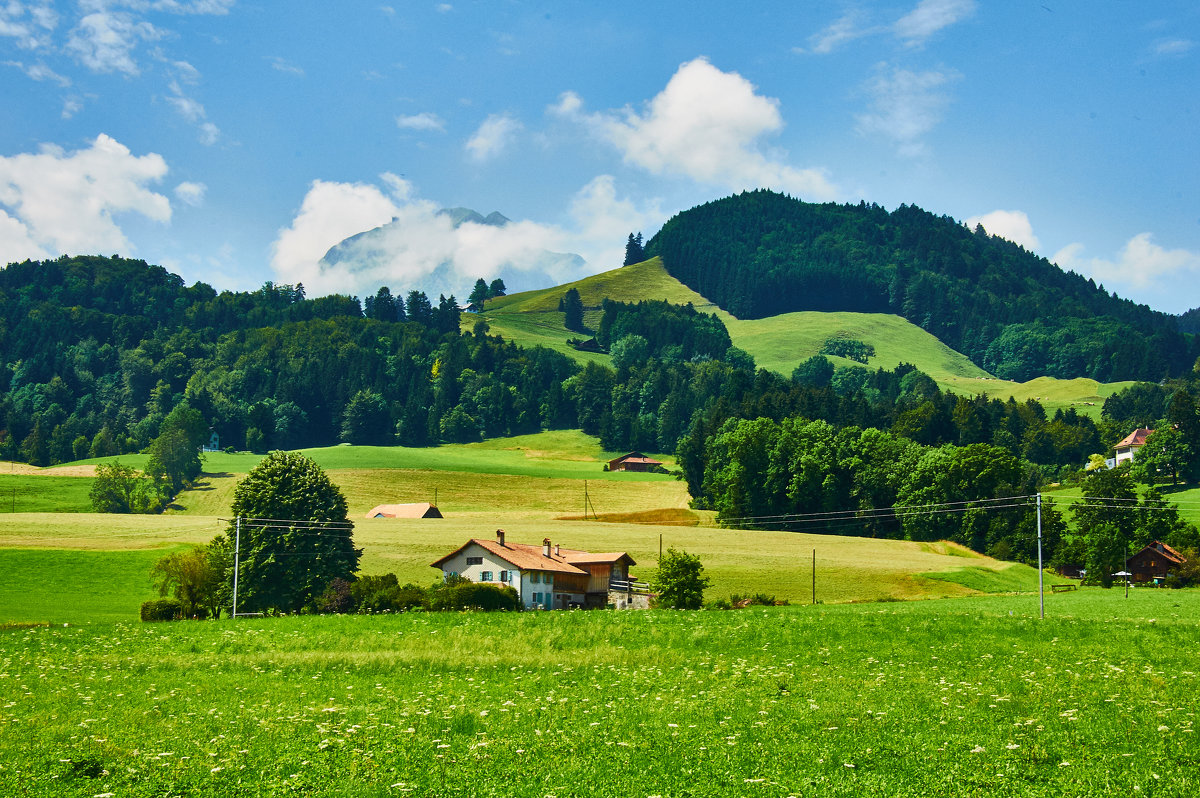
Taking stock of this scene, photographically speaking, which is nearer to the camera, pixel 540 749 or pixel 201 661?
pixel 540 749

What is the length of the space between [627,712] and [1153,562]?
86029 millimetres

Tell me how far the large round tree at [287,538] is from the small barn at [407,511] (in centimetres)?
4407

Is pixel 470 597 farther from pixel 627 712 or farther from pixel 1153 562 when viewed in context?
pixel 1153 562

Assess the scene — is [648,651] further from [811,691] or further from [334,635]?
[334,635]

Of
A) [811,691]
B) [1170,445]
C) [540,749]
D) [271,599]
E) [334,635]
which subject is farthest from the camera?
[1170,445]

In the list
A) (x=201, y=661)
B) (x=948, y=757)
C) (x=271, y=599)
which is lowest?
(x=271, y=599)

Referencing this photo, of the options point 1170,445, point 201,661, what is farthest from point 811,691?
point 1170,445

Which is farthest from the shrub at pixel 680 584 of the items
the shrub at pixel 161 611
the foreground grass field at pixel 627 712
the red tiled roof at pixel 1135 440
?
the red tiled roof at pixel 1135 440

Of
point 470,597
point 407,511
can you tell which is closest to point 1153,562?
point 470,597

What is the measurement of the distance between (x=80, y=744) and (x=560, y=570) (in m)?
60.6

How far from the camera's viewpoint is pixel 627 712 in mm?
17609

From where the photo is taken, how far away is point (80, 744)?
1521 centimetres

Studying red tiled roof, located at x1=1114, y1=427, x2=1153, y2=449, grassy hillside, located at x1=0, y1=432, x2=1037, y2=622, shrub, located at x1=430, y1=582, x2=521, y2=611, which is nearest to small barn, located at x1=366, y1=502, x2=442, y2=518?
grassy hillside, located at x1=0, y1=432, x2=1037, y2=622

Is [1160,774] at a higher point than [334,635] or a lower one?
higher
